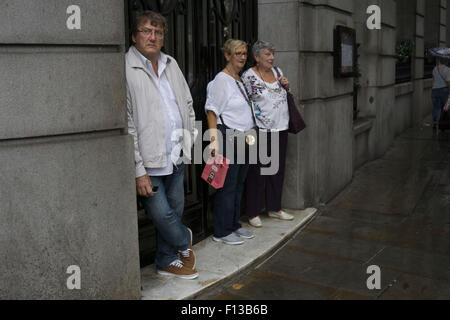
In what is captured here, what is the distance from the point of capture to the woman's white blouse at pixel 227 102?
5055 millimetres

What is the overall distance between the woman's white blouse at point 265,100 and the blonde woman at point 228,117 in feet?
0.63

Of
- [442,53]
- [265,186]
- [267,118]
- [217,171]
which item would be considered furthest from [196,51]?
[442,53]

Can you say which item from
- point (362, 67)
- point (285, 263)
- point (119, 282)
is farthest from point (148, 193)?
point (362, 67)

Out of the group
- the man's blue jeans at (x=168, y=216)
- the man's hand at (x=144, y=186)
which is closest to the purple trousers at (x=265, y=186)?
the man's blue jeans at (x=168, y=216)

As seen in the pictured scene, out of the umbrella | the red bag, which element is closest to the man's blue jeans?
the red bag

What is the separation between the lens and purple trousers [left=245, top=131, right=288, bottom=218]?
18.9ft

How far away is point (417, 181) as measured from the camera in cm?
787

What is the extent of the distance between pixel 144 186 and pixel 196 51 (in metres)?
1.76

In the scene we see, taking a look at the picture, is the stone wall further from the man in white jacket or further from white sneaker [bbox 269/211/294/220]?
white sneaker [bbox 269/211/294/220]

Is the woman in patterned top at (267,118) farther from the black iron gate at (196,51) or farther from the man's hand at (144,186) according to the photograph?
the man's hand at (144,186)

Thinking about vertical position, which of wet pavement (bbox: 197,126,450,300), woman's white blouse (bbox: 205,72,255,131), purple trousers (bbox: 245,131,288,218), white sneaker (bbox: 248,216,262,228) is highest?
woman's white blouse (bbox: 205,72,255,131)

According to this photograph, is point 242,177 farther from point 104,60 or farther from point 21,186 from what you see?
point 21,186

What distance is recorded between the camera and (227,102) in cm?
507

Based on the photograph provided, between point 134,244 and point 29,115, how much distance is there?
45.3 inches
